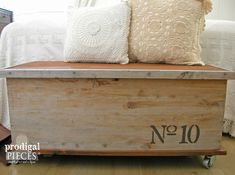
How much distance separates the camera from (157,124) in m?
0.95

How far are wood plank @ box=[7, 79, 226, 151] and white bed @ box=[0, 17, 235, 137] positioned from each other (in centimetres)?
37

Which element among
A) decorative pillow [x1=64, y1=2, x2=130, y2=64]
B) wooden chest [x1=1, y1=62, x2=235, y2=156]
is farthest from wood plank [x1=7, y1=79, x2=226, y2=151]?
decorative pillow [x1=64, y1=2, x2=130, y2=64]

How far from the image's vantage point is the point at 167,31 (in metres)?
1.09

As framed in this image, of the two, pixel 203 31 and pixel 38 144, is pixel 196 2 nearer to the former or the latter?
pixel 203 31

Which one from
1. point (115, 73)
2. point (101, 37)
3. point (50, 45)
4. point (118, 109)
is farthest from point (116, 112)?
point (50, 45)

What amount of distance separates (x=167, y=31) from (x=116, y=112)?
18.0 inches

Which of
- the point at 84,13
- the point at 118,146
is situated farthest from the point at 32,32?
the point at 118,146

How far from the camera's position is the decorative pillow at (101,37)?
43.3 inches

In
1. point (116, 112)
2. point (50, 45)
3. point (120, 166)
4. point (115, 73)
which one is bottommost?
point (120, 166)

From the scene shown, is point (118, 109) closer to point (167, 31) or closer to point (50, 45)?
point (167, 31)

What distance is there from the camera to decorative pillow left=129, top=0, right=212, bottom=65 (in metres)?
1.09

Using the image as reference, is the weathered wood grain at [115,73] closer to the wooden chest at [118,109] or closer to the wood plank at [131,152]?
the wooden chest at [118,109]

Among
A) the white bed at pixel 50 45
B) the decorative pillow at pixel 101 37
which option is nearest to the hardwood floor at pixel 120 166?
the white bed at pixel 50 45

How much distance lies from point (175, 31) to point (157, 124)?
444 millimetres
